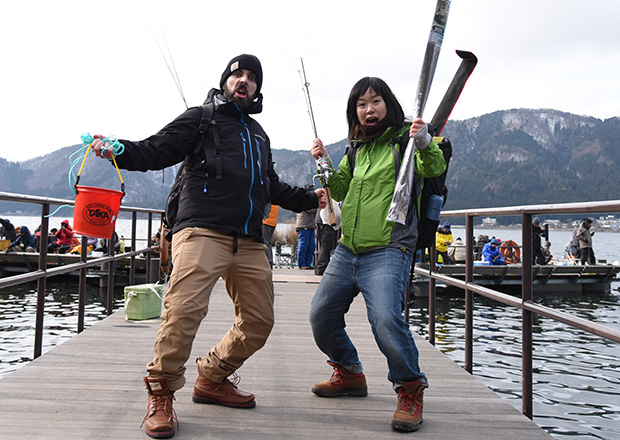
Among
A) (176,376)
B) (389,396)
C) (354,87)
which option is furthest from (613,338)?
(176,376)

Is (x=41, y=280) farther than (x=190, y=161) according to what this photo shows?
Yes

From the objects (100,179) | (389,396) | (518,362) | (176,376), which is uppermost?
(100,179)

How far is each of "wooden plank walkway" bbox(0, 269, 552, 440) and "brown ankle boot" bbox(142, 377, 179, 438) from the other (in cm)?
7

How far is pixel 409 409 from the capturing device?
2.44 meters

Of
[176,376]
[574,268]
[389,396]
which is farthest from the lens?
[574,268]

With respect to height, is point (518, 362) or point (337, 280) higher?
point (337, 280)

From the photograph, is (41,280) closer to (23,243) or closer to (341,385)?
(341,385)

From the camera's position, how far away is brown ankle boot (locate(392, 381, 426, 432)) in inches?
94.3

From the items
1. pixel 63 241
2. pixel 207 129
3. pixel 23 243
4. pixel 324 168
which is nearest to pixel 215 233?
pixel 207 129

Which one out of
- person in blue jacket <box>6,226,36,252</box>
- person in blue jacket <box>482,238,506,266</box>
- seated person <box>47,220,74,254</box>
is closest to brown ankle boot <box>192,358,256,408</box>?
person in blue jacket <box>482,238,506,266</box>

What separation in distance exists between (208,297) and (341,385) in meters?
0.96

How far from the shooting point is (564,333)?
9.50 metres

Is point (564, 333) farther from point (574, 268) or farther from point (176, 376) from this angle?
point (176, 376)

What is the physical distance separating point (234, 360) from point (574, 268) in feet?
52.5
